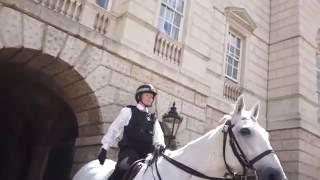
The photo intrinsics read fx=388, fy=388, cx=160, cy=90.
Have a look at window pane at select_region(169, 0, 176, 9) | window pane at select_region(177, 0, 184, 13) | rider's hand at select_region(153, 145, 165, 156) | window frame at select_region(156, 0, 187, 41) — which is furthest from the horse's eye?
window pane at select_region(177, 0, 184, 13)

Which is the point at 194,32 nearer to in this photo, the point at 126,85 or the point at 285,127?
the point at 126,85

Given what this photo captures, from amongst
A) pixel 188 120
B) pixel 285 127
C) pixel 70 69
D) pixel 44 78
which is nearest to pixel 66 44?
pixel 70 69

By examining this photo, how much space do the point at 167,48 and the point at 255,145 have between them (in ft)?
20.2

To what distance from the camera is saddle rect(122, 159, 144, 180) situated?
4.48 m

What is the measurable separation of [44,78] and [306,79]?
894 centimetres

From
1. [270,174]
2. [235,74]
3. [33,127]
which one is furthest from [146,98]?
[235,74]

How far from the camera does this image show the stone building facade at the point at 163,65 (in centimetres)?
755

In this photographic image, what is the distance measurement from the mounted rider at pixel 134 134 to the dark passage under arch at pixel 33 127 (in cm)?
402

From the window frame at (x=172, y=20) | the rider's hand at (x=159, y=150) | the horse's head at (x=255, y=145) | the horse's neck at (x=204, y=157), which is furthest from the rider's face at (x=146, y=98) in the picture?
the window frame at (x=172, y=20)

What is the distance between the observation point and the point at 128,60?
8.40m

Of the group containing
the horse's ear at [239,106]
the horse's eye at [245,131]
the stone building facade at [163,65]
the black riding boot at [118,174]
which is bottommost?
the black riding boot at [118,174]

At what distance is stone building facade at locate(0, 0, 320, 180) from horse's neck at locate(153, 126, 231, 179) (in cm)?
398

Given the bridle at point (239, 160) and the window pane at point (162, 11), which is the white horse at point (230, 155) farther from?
the window pane at point (162, 11)

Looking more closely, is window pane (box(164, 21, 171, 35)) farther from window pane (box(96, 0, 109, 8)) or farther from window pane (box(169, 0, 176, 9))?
window pane (box(96, 0, 109, 8))
